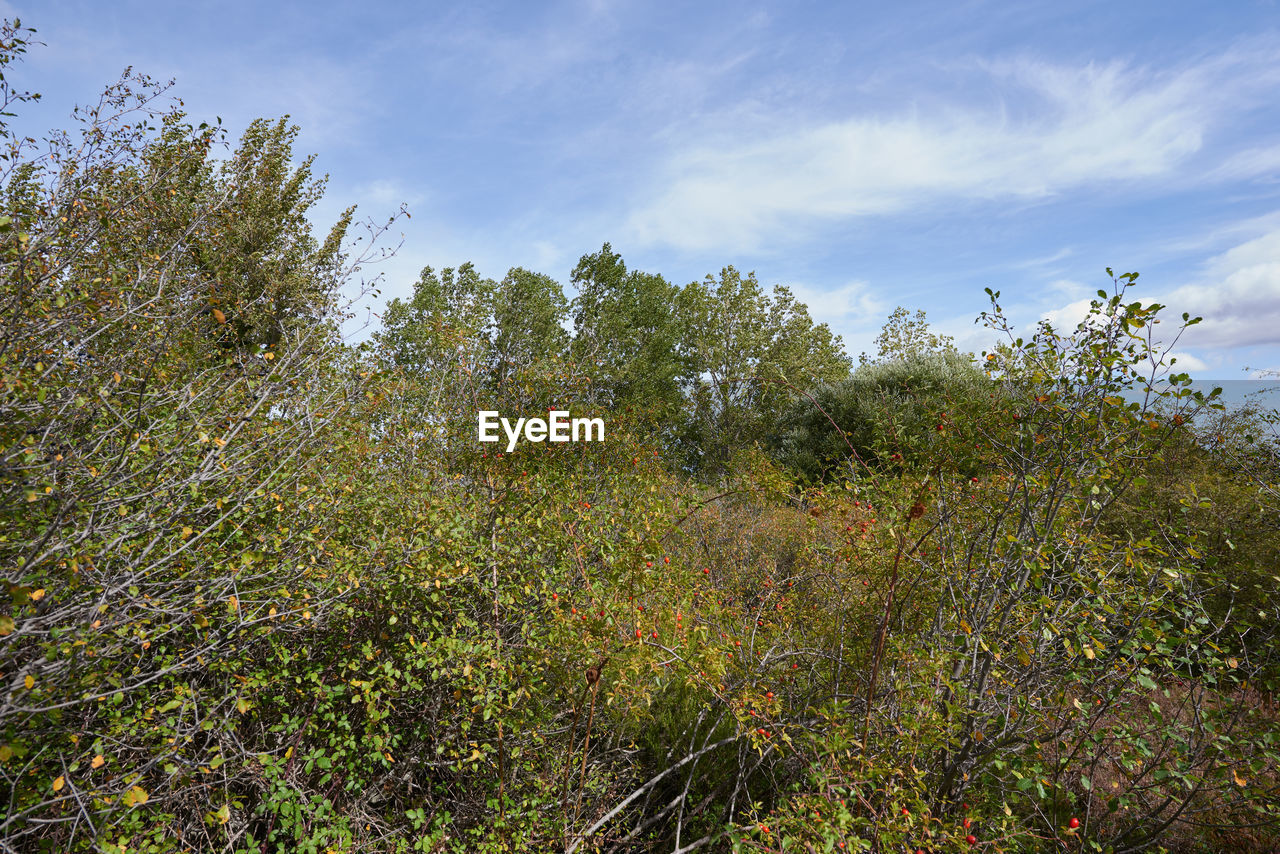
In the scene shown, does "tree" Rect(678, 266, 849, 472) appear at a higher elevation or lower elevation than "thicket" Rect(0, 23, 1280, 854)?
higher

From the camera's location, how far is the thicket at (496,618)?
8.79 feet

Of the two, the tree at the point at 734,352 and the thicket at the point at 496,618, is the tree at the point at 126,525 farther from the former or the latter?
the tree at the point at 734,352

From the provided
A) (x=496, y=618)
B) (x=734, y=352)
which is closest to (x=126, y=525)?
(x=496, y=618)

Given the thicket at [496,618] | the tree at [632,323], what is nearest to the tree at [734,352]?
the tree at [632,323]

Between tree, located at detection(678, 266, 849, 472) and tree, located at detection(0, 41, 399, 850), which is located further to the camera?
tree, located at detection(678, 266, 849, 472)

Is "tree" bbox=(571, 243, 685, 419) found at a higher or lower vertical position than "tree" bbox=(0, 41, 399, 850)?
higher

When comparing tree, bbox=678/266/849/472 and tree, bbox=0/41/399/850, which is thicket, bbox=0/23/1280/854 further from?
tree, bbox=678/266/849/472

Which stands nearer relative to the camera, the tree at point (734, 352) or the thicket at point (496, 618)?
the thicket at point (496, 618)

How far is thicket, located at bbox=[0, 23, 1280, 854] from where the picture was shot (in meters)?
2.68

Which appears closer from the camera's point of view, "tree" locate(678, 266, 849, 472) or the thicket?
the thicket

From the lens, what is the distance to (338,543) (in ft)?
11.7

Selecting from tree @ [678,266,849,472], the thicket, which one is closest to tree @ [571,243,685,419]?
tree @ [678,266,849,472]

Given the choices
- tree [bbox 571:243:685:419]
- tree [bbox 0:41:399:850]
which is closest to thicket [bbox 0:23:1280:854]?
tree [bbox 0:41:399:850]

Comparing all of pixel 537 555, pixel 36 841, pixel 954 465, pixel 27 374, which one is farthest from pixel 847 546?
pixel 36 841
